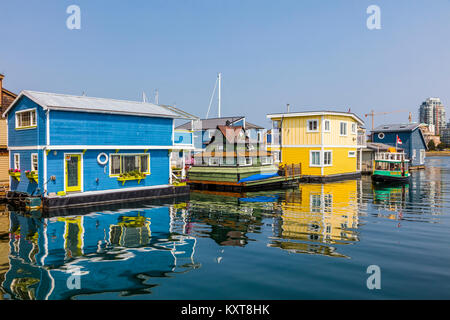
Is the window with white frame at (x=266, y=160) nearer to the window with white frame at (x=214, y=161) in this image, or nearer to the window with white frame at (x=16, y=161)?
the window with white frame at (x=214, y=161)

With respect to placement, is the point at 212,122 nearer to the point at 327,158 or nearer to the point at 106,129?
the point at 327,158

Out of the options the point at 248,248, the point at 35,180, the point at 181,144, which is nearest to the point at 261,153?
the point at 181,144

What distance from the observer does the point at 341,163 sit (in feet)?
135

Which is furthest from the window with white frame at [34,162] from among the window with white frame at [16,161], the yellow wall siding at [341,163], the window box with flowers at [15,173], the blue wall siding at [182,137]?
the yellow wall siding at [341,163]

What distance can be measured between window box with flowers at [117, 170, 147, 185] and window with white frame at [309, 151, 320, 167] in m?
20.5

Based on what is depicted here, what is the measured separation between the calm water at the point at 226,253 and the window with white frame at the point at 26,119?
5904mm

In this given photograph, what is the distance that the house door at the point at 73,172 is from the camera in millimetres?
21453

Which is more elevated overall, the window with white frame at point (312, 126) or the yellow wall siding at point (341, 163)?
the window with white frame at point (312, 126)

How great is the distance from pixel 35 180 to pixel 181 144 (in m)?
10.6

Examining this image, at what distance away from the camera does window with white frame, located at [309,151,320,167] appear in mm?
38719

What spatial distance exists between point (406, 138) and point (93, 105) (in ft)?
174

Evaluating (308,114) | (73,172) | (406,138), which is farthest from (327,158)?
(406,138)

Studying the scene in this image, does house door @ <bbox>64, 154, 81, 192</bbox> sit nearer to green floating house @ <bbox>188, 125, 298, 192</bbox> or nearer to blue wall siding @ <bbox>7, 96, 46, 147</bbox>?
blue wall siding @ <bbox>7, 96, 46, 147</bbox>
